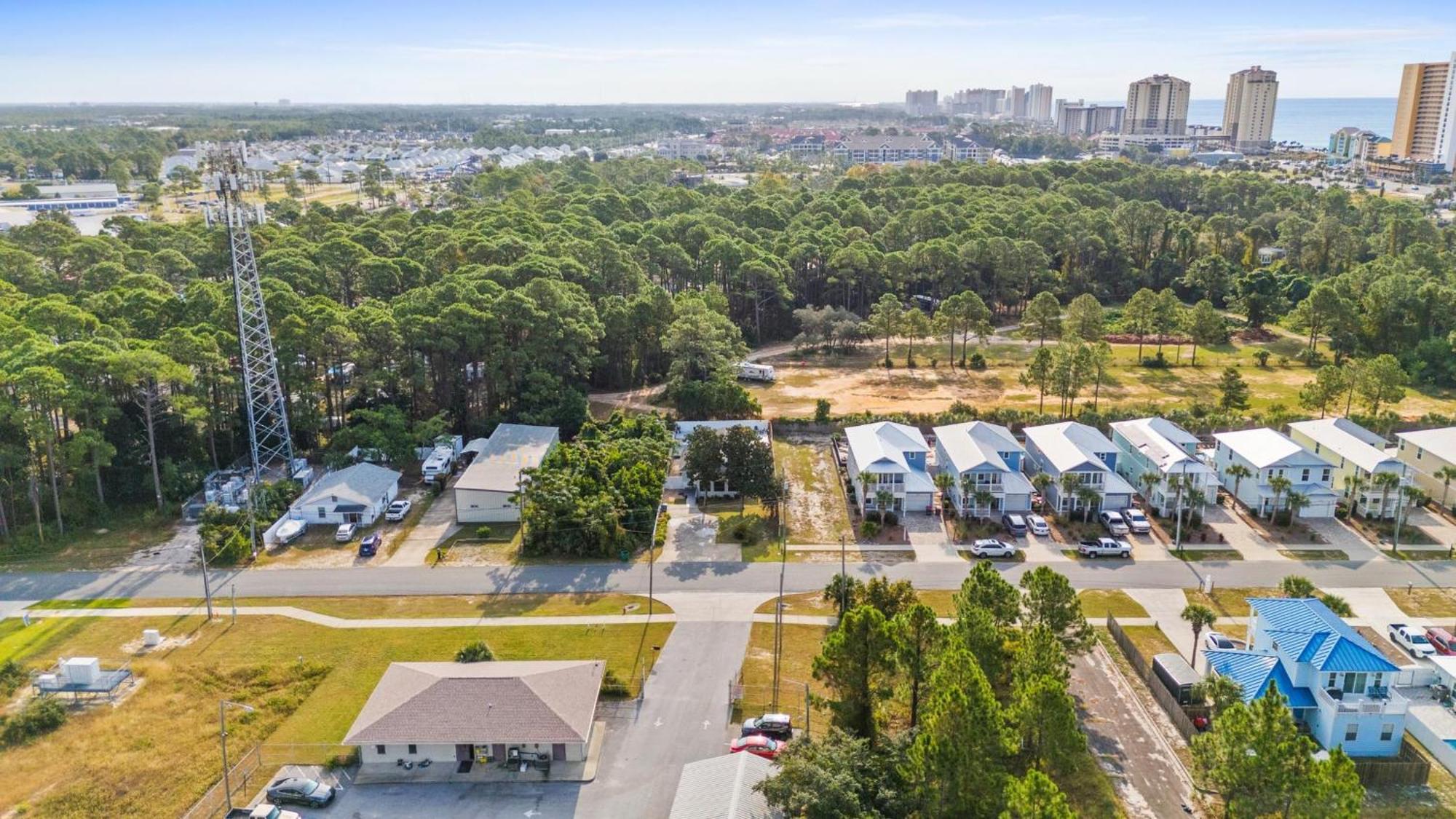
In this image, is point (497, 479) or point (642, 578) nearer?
point (642, 578)

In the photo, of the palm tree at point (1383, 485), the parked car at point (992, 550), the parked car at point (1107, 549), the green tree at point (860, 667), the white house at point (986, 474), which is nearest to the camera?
the green tree at point (860, 667)

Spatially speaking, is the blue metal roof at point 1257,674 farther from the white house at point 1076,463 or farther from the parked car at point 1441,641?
the white house at point 1076,463

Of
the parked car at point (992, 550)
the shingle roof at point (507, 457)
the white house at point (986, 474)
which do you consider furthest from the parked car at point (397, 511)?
the parked car at point (992, 550)

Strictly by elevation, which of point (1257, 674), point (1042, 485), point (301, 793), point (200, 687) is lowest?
point (200, 687)

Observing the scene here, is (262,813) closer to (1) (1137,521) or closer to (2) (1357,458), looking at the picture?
(1) (1137,521)

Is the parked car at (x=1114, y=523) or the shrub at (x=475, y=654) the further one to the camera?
the parked car at (x=1114, y=523)

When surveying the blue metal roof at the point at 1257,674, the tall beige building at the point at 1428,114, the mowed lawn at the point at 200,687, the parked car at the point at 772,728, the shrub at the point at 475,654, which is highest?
the tall beige building at the point at 1428,114

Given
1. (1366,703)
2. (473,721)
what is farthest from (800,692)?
(1366,703)
